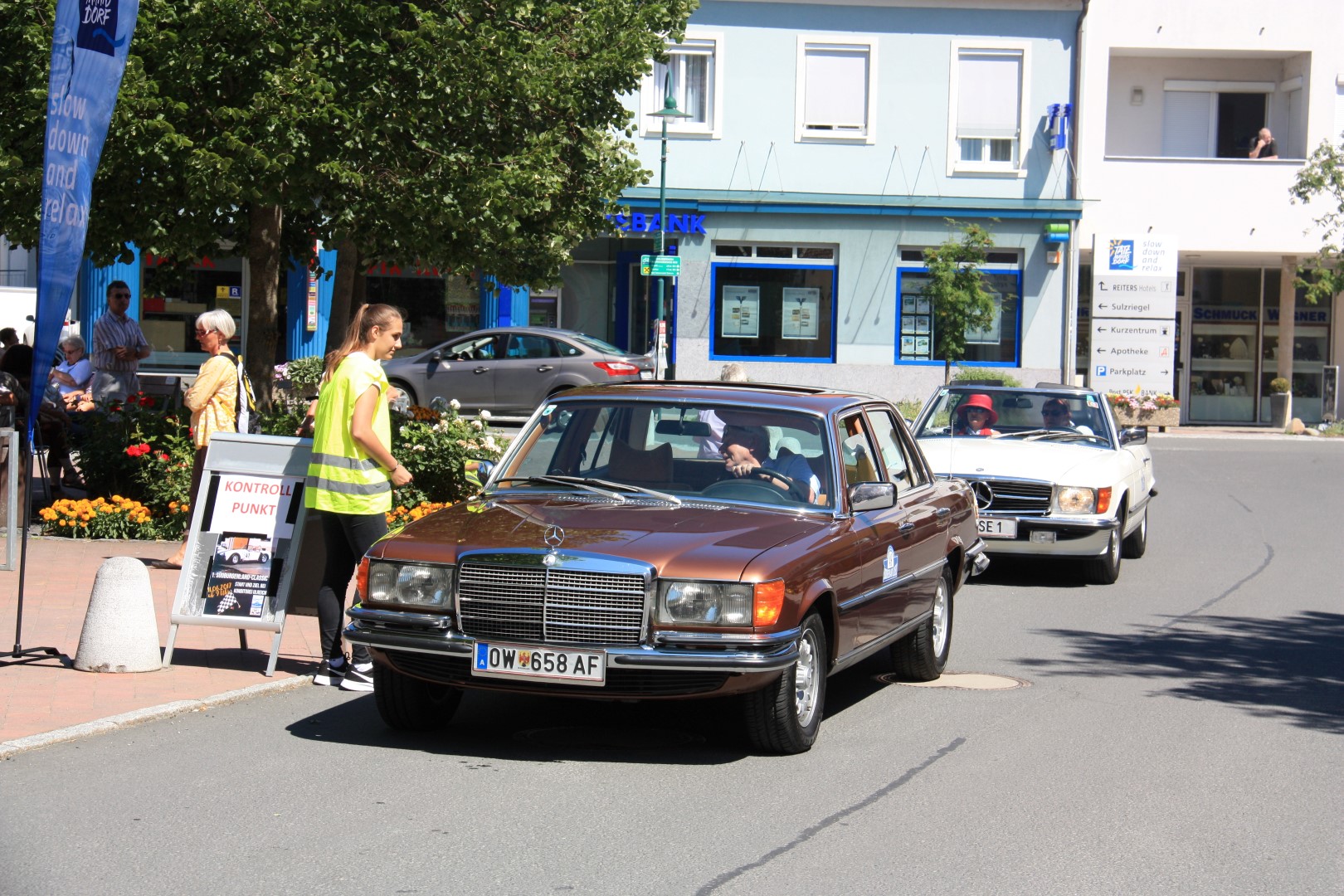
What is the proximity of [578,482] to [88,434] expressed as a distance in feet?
27.5

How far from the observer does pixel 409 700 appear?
6.78 meters

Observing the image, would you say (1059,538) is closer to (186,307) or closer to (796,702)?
(796,702)

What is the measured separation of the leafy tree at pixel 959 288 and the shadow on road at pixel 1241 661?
60.2 feet

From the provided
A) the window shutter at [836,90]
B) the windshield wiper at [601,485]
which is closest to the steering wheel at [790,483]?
the windshield wiper at [601,485]

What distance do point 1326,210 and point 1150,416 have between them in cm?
618

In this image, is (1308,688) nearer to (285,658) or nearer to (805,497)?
(805,497)

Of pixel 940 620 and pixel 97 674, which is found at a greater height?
pixel 940 620

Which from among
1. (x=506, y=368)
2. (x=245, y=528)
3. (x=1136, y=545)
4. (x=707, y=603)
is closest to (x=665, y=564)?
(x=707, y=603)

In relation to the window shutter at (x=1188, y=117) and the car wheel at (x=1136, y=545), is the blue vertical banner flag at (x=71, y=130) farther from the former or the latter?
the window shutter at (x=1188, y=117)

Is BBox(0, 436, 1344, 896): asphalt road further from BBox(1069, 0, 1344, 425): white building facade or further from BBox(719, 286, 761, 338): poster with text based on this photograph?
BBox(1069, 0, 1344, 425): white building facade

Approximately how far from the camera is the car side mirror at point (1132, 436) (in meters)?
13.5

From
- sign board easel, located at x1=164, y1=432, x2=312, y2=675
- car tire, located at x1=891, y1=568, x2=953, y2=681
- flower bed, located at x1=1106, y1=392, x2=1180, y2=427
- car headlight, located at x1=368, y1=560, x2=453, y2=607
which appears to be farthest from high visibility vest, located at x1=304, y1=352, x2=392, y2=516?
flower bed, located at x1=1106, y1=392, x2=1180, y2=427

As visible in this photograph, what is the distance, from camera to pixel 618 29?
16.2 metres

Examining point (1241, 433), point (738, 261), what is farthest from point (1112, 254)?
point (738, 261)
